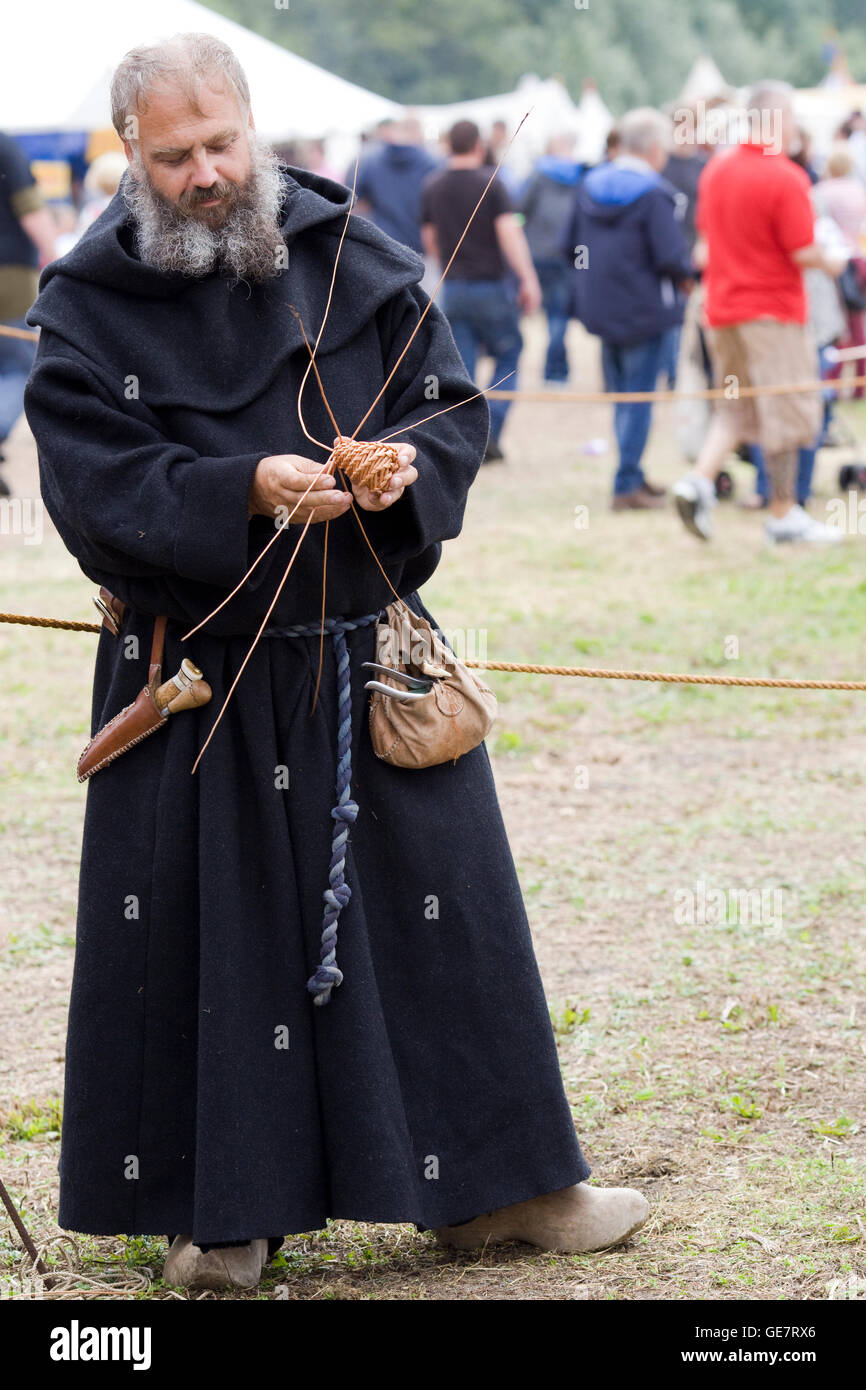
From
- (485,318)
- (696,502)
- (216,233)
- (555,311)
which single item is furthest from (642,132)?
(216,233)

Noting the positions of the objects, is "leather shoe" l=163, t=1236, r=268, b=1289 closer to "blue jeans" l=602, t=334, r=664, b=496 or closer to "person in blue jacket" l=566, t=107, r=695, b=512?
"person in blue jacket" l=566, t=107, r=695, b=512

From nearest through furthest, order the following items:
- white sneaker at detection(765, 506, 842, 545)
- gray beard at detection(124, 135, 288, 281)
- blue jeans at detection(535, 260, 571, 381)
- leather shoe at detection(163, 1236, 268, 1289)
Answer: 1. gray beard at detection(124, 135, 288, 281)
2. leather shoe at detection(163, 1236, 268, 1289)
3. white sneaker at detection(765, 506, 842, 545)
4. blue jeans at detection(535, 260, 571, 381)

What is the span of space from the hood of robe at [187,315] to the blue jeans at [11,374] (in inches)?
256

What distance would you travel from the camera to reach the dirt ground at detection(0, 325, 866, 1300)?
2.79 meters

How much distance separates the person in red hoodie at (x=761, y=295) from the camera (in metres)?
7.81

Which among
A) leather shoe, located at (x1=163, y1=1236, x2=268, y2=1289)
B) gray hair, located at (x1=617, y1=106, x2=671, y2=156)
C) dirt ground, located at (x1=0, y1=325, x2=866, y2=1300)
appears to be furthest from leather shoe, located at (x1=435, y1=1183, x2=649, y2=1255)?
gray hair, located at (x1=617, y1=106, x2=671, y2=156)

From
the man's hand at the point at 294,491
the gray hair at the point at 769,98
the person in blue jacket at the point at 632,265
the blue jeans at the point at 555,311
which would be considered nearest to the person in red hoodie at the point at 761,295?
the gray hair at the point at 769,98

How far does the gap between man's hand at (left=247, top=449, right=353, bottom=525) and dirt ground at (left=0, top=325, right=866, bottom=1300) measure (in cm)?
126

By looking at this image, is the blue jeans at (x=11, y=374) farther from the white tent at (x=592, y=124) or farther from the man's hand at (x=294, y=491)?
the white tent at (x=592, y=124)

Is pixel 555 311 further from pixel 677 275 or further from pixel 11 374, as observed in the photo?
pixel 11 374

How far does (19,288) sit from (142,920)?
7.51 metres

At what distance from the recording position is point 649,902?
14.7 feet

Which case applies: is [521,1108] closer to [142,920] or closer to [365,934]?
[365,934]

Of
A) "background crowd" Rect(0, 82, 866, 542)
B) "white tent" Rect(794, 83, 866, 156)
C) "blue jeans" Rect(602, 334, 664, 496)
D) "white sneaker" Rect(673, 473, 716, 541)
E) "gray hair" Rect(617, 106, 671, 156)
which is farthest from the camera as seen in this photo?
"white tent" Rect(794, 83, 866, 156)
